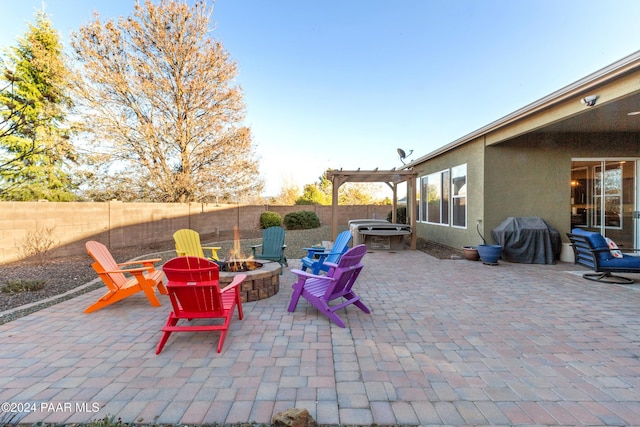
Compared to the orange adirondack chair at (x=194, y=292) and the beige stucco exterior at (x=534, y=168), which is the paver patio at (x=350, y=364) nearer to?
the orange adirondack chair at (x=194, y=292)

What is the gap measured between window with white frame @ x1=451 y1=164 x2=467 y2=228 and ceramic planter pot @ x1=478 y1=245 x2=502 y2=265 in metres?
1.69

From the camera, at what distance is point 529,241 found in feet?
21.6

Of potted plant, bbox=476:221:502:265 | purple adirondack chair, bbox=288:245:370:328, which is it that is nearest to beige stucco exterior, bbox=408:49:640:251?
potted plant, bbox=476:221:502:265

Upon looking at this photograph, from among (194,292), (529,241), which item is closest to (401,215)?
(529,241)

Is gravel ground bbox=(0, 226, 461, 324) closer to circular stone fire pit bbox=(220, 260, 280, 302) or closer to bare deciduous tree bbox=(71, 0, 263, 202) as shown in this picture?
circular stone fire pit bbox=(220, 260, 280, 302)

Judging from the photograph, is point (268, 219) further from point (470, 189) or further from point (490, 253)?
point (490, 253)

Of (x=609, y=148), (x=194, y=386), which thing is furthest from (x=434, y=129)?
(x=194, y=386)

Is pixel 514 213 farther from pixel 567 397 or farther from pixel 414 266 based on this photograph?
pixel 567 397

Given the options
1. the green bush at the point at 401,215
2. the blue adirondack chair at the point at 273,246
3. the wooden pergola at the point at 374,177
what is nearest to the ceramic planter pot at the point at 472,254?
the wooden pergola at the point at 374,177

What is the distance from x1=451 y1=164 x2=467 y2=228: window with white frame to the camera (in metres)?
8.07

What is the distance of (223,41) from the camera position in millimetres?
13125

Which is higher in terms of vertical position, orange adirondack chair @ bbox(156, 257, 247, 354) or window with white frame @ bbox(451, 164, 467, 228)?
window with white frame @ bbox(451, 164, 467, 228)

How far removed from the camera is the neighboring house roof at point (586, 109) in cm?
382

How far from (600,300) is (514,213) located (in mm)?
3482
